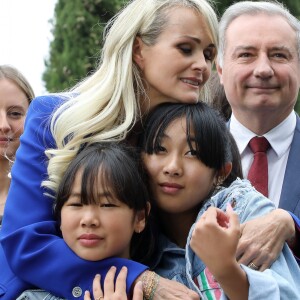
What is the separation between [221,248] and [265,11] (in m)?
2.77

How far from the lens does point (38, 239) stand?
11.5 ft

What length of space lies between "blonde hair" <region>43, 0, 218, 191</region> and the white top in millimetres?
1305

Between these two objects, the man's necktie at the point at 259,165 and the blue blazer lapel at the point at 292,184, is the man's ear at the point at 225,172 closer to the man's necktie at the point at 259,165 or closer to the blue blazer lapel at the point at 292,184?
the blue blazer lapel at the point at 292,184

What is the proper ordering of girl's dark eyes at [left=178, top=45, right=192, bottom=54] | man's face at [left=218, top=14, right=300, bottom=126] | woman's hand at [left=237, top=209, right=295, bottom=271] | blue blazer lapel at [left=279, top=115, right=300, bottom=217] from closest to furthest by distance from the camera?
woman's hand at [left=237, top=209, right=295, bottom=271]
girl's dark eyes at [left=178, top=45, right=192, bottom=54]
blue blazer lapel at [left=279, top=115, right=300, bottom=217]
man's face at [left=218, top=14, right=300, bottom=126]

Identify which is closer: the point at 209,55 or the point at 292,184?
the point at 209,55

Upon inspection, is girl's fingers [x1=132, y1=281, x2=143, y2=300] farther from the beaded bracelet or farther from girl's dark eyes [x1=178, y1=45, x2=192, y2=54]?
girl's dark eyes [x1=178, y1=45, x2=192, y2=54]

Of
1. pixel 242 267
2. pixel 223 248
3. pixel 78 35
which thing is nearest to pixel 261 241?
pixel 242 267

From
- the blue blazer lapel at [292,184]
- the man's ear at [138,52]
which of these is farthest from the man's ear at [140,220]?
the blue blazer lapel at [292,184]

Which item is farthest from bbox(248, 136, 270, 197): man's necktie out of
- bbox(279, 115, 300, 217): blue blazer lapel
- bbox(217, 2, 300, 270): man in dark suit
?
bbox(279, 115, 300, 217): blue blazer lapel

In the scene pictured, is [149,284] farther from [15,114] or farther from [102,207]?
[15,114]

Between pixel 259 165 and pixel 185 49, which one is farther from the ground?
pixel 185 49

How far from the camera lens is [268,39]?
5.17 metres

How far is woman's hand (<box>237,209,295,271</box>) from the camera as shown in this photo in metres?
3.25

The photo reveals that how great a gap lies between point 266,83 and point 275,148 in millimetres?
410
